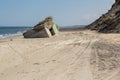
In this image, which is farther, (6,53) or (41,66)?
(6,53)

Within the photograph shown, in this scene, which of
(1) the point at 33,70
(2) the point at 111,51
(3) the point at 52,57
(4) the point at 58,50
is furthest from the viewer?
(4) the point at 58,50

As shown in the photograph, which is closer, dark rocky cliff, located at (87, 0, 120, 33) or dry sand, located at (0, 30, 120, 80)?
dry sand, located at (0, 30, 120, 80)

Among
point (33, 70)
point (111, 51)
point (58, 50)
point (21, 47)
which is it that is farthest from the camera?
point (21, 47)

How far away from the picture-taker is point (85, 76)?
8.50 m

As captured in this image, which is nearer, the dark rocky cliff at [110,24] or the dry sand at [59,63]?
the dry sand at [59,63]

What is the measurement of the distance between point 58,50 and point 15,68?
400cm

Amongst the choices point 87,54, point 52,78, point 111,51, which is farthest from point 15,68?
point 111,51

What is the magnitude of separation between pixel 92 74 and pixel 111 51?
4218mm

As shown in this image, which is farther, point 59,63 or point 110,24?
point 110,24

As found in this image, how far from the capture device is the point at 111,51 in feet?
41.5

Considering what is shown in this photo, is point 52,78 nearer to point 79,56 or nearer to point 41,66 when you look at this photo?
point 41,66

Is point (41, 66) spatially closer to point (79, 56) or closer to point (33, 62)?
point (33, 62)

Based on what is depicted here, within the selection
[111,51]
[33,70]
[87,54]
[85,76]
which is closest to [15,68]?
[33,70]

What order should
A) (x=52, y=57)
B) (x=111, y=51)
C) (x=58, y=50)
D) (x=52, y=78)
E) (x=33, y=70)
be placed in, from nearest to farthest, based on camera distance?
(x=52, y=78), (x=33, y=70), (x=52, y=57), (x=111, y=51), (x=58, y=50)
